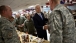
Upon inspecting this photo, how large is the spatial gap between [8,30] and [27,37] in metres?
1.60

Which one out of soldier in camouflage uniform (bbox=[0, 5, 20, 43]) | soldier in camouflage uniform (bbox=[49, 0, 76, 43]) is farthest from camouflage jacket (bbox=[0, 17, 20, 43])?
soldier in camouflage uniform (bbox=[49, 0, 76, 43])

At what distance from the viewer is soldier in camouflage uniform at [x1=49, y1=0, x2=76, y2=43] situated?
2504 millimetres

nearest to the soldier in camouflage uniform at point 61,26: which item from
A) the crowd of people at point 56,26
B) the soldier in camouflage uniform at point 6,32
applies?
the crowd of people at point 56,26

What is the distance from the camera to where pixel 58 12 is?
2.59 meters

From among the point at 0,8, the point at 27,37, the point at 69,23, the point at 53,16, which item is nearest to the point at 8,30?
the point at 0,8

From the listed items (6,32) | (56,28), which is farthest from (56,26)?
(6,32)

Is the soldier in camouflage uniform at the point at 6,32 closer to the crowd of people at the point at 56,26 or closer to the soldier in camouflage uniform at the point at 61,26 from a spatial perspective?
the crowd of people at the point at 56,26

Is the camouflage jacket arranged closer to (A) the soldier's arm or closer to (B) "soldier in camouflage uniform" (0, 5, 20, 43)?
(B) "soldier in camouflage uniform" (0, 5, 20, 43)

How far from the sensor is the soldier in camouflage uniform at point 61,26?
2504mm

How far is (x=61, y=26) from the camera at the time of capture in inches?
99.7

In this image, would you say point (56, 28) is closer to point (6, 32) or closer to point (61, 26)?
point (61, 26)

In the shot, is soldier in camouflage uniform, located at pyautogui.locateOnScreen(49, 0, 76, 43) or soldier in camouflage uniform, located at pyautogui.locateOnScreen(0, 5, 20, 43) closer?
soldier in camouflage uniform, located at pyautogui.locateOnScreen(49, 0, 76, 43)

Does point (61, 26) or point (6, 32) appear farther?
point (6, 32)

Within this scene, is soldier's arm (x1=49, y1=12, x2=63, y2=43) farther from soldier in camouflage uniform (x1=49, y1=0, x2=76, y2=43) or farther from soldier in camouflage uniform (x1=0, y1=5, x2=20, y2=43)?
soldier in camouflage uniform (x1=0, y1=5, x2=20, y2=43)
